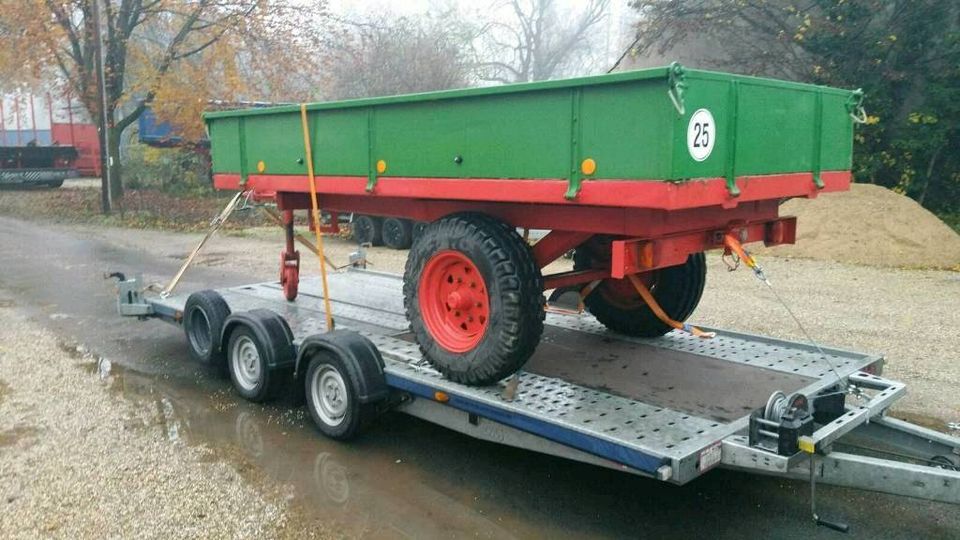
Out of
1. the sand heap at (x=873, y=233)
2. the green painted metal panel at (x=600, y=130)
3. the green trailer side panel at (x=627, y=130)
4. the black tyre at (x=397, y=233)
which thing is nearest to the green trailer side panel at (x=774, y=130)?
the green painted metal panel at (x=600, y=130)

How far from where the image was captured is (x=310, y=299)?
Answer: 24.3 feet

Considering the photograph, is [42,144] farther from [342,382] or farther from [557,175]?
[557,175]

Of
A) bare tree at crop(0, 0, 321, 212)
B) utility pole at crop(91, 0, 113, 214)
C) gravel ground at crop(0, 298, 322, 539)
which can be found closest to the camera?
gravel ground at crop(0, 298, 322, 539)

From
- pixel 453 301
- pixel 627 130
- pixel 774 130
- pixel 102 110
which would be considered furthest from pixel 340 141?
pixel 102 110

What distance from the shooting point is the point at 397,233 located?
1534 cm

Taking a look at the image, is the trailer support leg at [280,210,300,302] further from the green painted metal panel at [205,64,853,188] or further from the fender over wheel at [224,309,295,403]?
the green painted metal panel at [205,64,853,188]

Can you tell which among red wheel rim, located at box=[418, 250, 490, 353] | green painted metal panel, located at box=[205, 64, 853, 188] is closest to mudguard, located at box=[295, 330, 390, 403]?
red wheel rim, located at box=[418, 250, 490, 353]

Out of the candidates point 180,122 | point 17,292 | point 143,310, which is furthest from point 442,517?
point 180,122

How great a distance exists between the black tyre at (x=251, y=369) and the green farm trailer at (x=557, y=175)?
121cm

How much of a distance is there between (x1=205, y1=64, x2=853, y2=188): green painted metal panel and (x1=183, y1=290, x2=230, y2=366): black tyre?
1696mm

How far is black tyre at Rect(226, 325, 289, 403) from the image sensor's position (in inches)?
223

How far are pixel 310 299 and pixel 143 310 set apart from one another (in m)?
1.53

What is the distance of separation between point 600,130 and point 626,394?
1.60m

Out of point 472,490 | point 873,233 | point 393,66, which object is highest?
point 393,66
